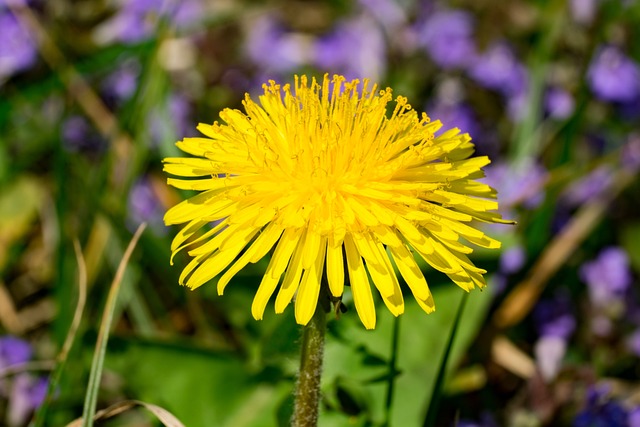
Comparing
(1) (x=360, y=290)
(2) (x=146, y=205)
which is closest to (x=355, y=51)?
(2) (x=146, y=205)

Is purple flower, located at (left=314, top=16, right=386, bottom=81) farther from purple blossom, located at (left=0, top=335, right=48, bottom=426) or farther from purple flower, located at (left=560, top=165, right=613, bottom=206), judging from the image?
purple blossom, located at (left=0, top=335, right=48, bottom=426)

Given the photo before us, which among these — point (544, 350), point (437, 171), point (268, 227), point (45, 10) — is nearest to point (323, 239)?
point (268, 227)

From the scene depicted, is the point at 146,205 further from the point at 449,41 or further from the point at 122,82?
the point at 449,41

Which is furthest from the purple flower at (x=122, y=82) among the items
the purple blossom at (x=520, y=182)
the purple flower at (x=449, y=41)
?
the purple blossom at (x=520, y=182)

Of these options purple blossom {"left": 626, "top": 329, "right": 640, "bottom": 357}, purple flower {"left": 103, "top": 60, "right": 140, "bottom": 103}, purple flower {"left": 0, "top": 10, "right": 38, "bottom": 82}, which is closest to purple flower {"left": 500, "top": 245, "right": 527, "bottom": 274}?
purple blossom {"left": 626, "top": 329, "right": 640, "bottom": 357}

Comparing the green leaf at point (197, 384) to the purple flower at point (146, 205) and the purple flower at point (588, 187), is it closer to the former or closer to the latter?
the purple flower at point (146, 205)

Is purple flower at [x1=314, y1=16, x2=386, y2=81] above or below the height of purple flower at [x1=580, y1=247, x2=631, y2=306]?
above
